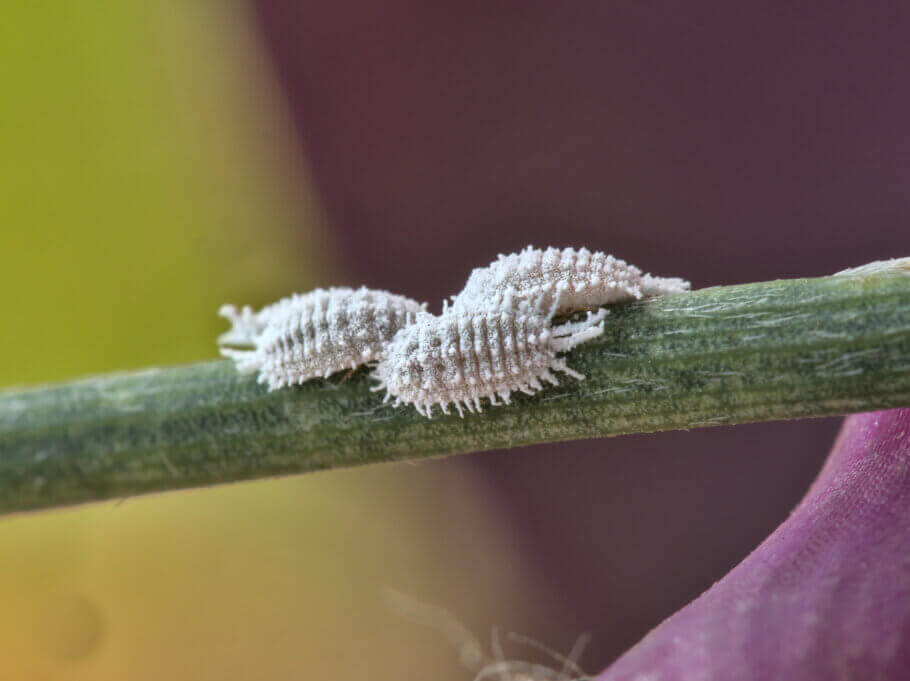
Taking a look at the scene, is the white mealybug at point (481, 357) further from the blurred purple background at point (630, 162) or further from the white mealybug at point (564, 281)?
the blurred purple background at point (630, 162)

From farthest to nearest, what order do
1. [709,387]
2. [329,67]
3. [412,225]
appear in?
[412,225] → [329,67] → [709,387]

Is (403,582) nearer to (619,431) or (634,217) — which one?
(634,217)

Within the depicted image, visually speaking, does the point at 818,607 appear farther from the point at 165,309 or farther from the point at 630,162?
the point at 165,309

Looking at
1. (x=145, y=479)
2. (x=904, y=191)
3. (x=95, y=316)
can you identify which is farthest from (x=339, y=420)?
(x=904, y=191)

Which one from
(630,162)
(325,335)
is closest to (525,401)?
(325,335)

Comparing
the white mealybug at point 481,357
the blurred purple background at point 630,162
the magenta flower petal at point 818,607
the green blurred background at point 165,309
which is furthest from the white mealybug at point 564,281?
the green blurred background at point 165,309

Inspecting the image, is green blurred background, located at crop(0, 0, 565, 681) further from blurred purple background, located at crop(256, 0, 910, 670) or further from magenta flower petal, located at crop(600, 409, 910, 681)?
magenta flower petal, located at crop(600, 409, 910, 681)
